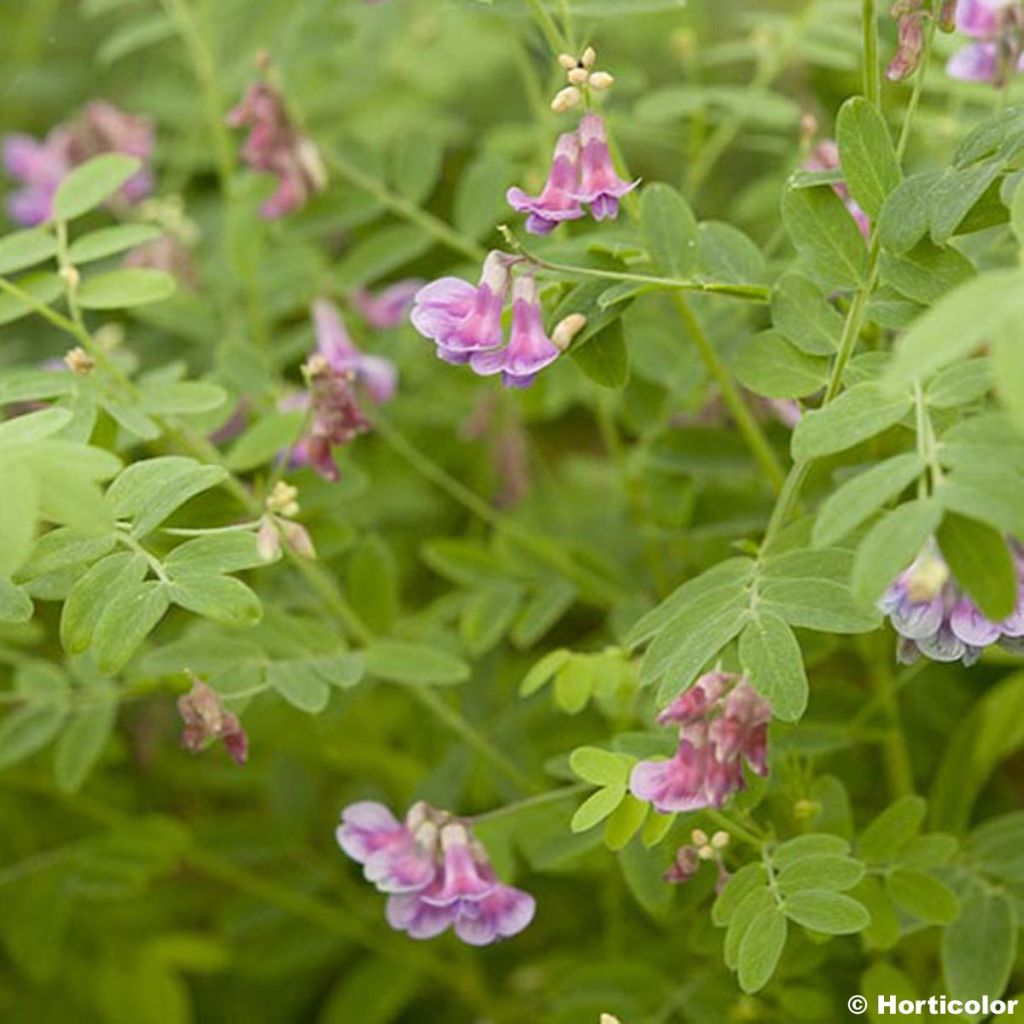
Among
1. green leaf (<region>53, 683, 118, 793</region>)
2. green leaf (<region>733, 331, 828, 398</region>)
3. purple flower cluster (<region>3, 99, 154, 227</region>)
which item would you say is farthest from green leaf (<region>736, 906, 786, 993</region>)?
purple flower cluster (<region>3, 99, 154, 227</region>)

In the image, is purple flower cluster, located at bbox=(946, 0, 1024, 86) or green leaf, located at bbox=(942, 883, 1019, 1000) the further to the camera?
purple flower cluster, located at bbox=(946, 0, 1024, 86)

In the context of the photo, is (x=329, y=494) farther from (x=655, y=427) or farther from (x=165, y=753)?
(x=165, y=753)

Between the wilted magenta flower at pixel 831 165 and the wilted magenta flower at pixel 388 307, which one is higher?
the wilted magenta flower at pixel 831 165

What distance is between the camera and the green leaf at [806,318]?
4.01 ft

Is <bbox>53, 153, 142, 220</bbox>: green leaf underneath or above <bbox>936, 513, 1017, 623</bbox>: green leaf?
underneath

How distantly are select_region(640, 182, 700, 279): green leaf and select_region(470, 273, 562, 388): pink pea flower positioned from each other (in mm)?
144

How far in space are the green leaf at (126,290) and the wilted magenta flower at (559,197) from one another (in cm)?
42

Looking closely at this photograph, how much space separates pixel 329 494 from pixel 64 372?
1.01 feet

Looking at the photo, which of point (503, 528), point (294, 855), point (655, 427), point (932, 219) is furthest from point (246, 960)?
point (932, 219)

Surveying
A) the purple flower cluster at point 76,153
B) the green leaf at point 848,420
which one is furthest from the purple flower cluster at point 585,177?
the purple flower cluster at point 76,153

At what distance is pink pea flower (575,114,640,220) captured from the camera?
3.92 ft

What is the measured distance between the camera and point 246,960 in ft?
6.38

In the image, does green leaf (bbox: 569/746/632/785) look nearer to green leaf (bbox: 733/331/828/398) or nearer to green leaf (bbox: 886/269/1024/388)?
green leaf (bbox: 733/331/828/398)

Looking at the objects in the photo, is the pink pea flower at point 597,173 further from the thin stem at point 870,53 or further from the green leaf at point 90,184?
the green leaf at point 90,184
